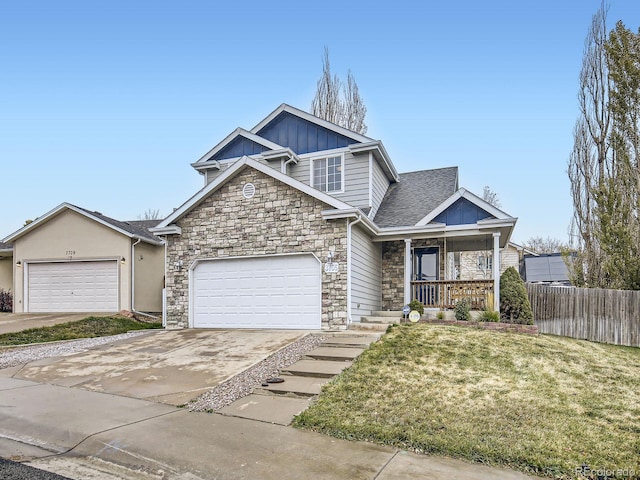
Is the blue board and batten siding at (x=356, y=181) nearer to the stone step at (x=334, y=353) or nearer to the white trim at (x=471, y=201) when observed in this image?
the white trim at (x=471, y=201)

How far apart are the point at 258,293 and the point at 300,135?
21.5 ft

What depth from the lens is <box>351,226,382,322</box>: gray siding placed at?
11.9 meters

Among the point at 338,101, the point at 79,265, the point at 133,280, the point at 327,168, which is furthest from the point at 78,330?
the point at 338,101

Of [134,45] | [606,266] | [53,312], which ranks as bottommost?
[53,312]

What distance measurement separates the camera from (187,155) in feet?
65.3

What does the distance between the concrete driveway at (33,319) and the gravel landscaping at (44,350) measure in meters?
2.31

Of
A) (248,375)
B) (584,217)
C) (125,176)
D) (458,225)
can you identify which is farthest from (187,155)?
(584,217)

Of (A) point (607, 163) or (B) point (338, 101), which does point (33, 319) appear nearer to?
(B) point (338, 101)

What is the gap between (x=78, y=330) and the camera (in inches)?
522

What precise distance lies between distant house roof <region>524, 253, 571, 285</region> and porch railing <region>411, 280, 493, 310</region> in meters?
15.6

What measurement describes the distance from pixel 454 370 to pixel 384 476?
3670mm

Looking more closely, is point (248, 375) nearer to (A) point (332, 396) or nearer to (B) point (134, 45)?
(A) point (332, 396)

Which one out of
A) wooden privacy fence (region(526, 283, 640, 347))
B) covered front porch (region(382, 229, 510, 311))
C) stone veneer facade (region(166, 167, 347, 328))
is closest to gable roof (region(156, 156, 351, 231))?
stone veneer facade (region(166, 167, 347, 328))

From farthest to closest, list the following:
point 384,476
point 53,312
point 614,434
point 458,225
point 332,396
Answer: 1. point 53,312
2. point 458,225
3. point 332,396
4. point 614,434
5. point 384,476
